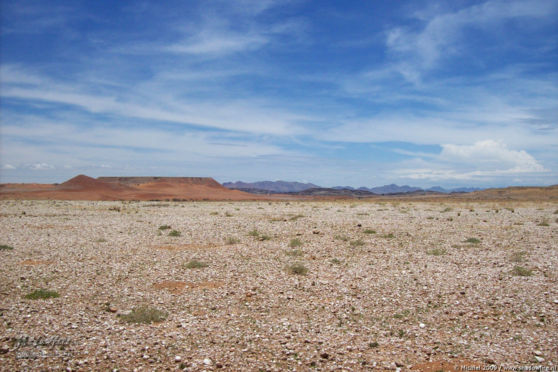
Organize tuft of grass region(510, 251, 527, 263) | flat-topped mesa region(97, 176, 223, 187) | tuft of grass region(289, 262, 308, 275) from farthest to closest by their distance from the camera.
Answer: flat-topped mesa region(97, 176, 223, 187) < tuft of grass region(510, 251, 527, 263) < tuft of grass region(289, 262, 308, 275)

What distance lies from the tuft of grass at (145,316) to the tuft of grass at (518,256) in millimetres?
14513

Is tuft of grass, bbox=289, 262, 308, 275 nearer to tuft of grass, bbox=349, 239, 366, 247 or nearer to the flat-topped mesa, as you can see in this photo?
tuft of grass, bbox=349, 239, 366, 247

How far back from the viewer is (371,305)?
10.8 meters

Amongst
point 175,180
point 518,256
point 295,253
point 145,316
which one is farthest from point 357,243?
point 175,180

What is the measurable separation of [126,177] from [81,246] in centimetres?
14568

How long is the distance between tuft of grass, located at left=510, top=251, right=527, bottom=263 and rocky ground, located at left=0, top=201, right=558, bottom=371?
11cm

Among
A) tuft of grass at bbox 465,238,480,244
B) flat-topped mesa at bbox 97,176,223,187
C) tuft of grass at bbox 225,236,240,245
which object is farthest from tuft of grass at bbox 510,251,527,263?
flat-topped mesa at bbox 97,176,223,187

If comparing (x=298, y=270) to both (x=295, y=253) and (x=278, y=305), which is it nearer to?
(x=295, y=253)

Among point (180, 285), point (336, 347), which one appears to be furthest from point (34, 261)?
point (336, 347)

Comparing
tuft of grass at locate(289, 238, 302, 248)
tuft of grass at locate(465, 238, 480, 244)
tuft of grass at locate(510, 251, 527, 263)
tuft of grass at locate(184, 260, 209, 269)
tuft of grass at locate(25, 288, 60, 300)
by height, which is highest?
tuft of grass at locate(465, 238, 480, 244)

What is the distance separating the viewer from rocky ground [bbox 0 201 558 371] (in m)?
7.68

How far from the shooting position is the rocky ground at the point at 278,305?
25.2 ft

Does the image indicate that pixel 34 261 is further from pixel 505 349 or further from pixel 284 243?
pixel 505 349

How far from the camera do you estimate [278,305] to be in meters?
10.9
